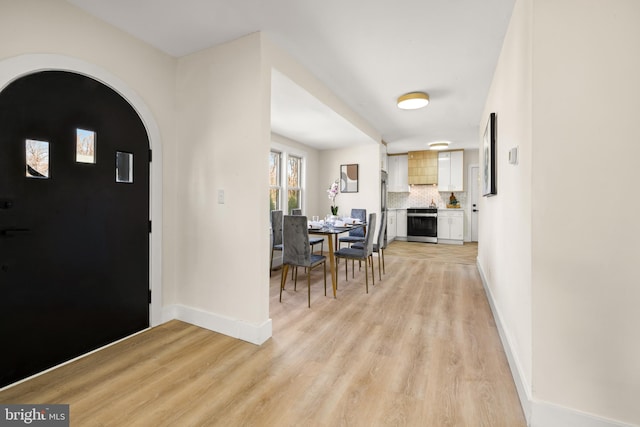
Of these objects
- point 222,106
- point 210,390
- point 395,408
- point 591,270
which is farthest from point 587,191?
point 222,106

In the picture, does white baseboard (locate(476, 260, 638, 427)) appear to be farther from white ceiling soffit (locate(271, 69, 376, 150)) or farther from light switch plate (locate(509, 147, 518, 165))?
white ceiling soffit (locate(271, 69, 376, 150))

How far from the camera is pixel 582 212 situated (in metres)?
1.31

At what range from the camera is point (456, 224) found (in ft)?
24.5

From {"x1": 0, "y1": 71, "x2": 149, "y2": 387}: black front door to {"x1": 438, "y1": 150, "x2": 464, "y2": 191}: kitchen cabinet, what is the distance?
709 centimetres

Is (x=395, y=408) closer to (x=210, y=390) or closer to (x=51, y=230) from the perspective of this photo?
(x=210, y=390)

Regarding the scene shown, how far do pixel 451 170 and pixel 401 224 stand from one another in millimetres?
1983

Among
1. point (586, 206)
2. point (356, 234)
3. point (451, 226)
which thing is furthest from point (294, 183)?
point (586, 206)

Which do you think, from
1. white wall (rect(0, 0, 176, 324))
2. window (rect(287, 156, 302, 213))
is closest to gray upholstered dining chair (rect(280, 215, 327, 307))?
white wall (rect(0, 0, 176, 324))

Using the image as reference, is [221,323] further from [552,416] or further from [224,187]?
[552,416]

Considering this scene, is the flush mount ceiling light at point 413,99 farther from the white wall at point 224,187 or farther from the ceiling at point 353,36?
the white wall at point 224,187

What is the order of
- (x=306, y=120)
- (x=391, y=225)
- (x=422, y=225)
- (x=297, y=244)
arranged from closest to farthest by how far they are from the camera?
(x=297, y=244), (x=306, y=120), (x=422, y=225), (x=391, y=225)

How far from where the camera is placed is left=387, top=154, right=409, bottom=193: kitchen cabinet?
807 cm

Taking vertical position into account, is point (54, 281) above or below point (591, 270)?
below

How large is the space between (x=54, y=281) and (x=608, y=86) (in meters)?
3.35
